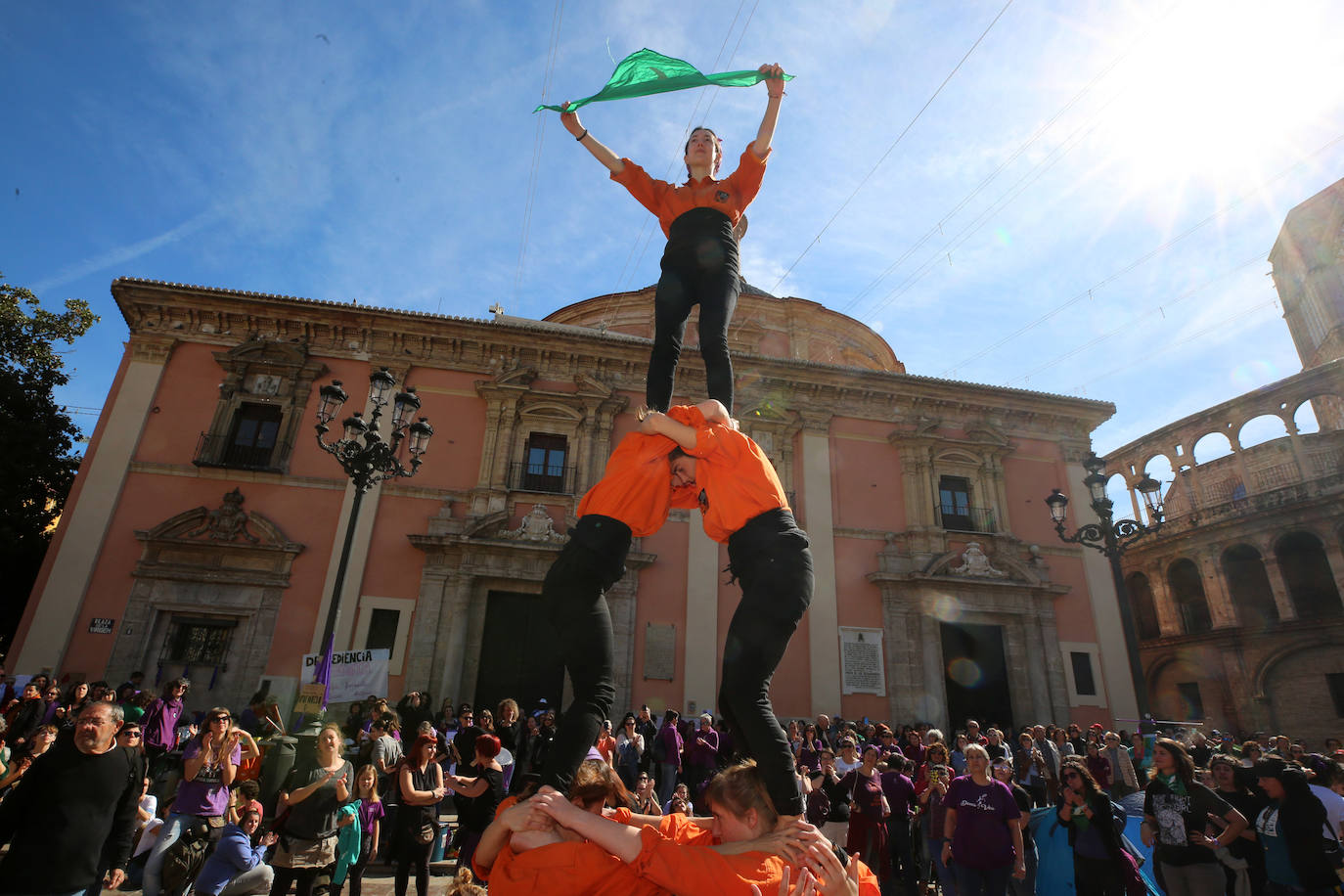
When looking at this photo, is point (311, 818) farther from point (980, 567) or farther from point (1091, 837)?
point (980, 567)

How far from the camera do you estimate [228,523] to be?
48.6ft

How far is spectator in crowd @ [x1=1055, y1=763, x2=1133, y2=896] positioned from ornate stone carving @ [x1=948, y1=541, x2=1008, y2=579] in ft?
39.0

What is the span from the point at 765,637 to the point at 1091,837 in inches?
199

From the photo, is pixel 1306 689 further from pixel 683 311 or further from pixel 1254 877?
pixel 683 311

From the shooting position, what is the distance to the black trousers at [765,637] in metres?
2.17

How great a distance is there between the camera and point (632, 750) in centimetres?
1059

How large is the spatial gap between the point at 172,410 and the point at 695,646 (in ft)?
42.3

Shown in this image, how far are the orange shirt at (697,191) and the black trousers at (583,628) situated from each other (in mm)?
1737

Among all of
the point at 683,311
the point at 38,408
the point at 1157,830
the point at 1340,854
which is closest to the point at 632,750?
the point at 1157,830

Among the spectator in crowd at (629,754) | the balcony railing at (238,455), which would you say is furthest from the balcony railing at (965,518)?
A: the balcony railing at (238,455)

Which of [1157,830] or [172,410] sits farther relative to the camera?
[172,410]

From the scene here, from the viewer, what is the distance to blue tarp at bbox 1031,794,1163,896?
18.7 feet

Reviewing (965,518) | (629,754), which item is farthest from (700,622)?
(965,518)

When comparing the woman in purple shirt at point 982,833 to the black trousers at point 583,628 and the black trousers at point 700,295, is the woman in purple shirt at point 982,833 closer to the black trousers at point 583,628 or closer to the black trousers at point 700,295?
the black trousers at point 700,295
